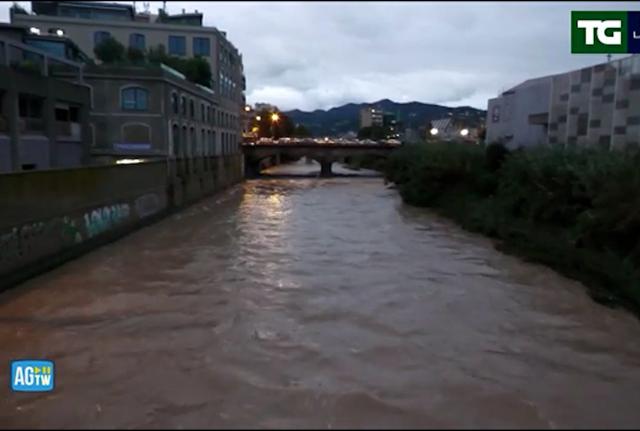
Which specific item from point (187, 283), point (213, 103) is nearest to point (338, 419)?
point (187, 283)

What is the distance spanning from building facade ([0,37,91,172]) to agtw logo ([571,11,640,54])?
22081 mm

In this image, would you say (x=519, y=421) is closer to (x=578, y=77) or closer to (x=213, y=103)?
(x=578, y=77)

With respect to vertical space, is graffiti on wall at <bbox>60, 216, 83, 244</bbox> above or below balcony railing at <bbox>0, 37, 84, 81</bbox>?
below

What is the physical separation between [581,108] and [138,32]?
43.4 meters

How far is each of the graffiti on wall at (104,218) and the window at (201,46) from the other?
38332mm

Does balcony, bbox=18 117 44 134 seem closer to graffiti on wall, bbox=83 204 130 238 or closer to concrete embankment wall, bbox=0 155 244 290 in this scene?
concrete embankment wall, bbox=0 155 244 290

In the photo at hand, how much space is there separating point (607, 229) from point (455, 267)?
4.41 metres

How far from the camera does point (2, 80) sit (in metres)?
24.4

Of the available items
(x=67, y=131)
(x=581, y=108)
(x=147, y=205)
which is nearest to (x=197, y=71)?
(x=67, y=131)

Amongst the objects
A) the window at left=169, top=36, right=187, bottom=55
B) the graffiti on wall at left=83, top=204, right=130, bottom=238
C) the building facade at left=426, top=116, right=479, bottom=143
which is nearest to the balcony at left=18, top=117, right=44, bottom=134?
the graffiti on wall at left=83, top=204, right=130, bottom=238

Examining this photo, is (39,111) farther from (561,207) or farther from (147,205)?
(561,207)

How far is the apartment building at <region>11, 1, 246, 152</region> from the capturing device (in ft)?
177

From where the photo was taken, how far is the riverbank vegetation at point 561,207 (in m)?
14.6

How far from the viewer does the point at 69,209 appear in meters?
17.0
